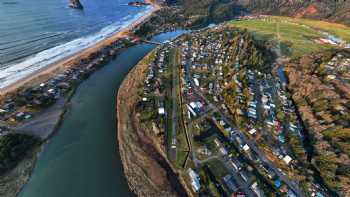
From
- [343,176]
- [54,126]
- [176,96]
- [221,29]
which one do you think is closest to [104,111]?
[54,126]

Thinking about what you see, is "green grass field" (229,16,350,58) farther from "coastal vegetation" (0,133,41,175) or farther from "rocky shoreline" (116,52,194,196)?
"coastal vegetation" (0,133,41,175)

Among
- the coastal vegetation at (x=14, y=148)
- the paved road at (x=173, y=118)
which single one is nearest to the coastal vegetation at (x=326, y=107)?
the paved road at (x=173, y=118)

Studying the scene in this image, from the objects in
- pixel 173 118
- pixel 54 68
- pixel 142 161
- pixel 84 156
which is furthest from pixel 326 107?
pixel 54 68

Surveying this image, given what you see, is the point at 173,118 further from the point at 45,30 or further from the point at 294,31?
the point at 294,31

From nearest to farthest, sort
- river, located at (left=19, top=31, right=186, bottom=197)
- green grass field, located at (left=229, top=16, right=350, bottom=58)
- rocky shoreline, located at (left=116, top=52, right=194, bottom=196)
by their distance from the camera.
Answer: river, located at (left=19, top=31, right=186, bottom=197) → rocky shoreline, located at (left=116, top=52, right=194, bottom=196) → green grass field, located at (left=229, top=16, right=350, bottom=58)

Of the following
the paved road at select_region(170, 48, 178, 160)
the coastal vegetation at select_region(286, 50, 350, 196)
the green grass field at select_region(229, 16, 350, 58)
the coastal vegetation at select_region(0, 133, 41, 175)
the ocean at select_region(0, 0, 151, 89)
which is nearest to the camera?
the coastal vegetation at select_region(0, 133, 41, 175)

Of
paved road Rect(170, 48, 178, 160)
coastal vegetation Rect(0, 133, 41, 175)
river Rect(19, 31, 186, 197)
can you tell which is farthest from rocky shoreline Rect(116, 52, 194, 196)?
coastal vegetation Rect(0, 133, 41, 175)
